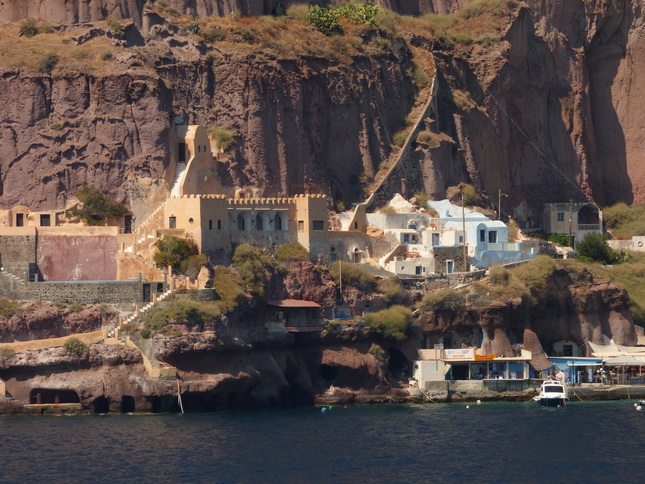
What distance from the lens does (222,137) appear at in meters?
121

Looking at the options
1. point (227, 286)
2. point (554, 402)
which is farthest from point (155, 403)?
point (554, 402)

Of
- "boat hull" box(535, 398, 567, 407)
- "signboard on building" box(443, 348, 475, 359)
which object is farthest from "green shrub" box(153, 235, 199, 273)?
"boat hull" box(535, 398, 567, 407)

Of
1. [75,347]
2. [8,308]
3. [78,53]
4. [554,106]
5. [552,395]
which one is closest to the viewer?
[75,347]

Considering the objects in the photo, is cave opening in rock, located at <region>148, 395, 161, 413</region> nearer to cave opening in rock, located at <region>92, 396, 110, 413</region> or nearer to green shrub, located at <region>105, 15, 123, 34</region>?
cave opening in rock, located at <region>92, 396, 110, 413</region>

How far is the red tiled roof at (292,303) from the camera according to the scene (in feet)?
368

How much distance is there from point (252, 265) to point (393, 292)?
9342mm

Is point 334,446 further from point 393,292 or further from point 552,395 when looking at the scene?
point 393,292

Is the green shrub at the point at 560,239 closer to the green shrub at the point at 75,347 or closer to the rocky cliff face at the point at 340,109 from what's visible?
the rocky cliff face at the point at 340,109

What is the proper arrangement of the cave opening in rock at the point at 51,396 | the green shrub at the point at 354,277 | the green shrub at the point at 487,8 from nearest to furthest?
the cave opening in rock at the point at 51,396 → the green shrub at the point at 354,277 → the green shrub at the point at 487,8

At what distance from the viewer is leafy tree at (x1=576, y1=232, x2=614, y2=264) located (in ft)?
444

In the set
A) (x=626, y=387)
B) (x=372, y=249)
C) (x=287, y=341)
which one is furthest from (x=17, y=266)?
(x=626, y=387)

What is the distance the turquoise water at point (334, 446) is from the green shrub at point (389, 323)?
19.5 ft

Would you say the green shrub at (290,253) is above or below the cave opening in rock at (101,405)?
above

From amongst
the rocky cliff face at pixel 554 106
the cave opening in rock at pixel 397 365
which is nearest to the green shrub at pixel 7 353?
the cave opening in rock at pixel 397 365
